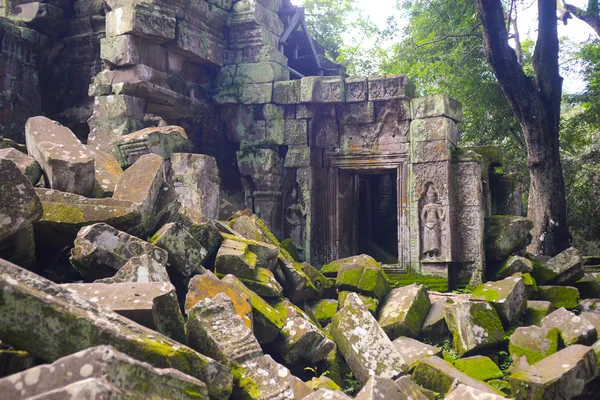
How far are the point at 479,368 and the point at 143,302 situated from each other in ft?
9.80

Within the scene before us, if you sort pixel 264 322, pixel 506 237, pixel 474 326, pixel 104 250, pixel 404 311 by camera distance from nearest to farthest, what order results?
1. pixel 104 250
2. pixel 264 322
3. pixel 474 326
4. pixel 404 311
5. pixel 506 237

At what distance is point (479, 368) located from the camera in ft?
16.5

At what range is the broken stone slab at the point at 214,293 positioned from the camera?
4191 millimetres

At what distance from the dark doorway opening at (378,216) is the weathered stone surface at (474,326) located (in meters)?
4.16

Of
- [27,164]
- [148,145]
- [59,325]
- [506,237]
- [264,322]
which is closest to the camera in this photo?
[59,325]

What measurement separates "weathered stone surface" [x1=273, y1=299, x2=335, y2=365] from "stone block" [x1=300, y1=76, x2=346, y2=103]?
4.77 m

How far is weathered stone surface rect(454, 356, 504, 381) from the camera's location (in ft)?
16.2

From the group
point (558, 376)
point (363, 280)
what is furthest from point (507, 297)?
point (558, 376)

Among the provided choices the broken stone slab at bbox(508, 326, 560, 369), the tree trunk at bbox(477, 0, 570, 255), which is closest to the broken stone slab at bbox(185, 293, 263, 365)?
the broken stone slab at bbox(508, 326, 560, 369)

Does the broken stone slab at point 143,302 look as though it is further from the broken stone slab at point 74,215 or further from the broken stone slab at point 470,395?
the broken stone slab at point 470,395

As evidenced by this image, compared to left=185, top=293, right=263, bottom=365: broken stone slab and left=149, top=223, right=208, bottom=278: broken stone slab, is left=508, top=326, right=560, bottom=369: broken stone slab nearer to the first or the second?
left=185, top=293, right=263, bottom=365: broken stone slab

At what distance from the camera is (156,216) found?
5.01 metres

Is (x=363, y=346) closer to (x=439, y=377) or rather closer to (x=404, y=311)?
(x=439, y=377)

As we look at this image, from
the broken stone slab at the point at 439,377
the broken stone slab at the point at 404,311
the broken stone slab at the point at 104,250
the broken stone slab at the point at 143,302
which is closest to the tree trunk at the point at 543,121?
the broken stone slab at the point at 404,311
